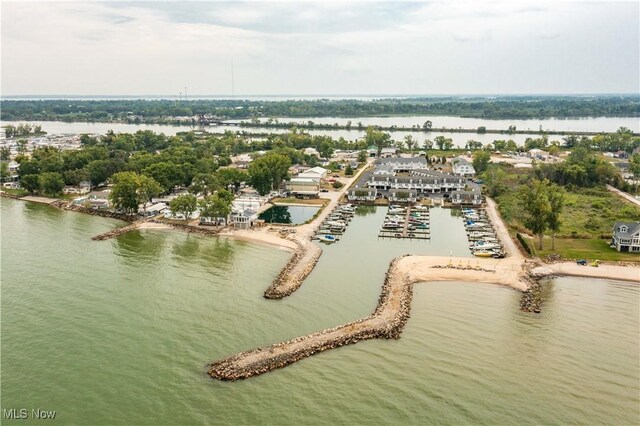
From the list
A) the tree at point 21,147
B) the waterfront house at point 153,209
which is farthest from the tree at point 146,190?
A: the tree at point 21,147

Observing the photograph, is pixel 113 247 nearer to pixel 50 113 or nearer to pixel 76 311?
pixel 76 311

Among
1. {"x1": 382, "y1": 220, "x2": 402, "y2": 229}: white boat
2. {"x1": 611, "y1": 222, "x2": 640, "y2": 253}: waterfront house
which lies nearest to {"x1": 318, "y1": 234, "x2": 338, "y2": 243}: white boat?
{"x1": 382, "y1": 220, "x2": 402, "y2": 229}: white boat

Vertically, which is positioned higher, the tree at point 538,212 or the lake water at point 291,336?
the tree at point 538,212

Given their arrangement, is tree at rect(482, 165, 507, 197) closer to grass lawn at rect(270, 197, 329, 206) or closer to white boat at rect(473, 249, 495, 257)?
grass lawn at rect(270, 197, 329, 206)

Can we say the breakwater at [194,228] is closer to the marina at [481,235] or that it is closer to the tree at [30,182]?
the marina at [481,235]

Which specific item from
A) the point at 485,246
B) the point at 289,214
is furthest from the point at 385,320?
the point at 289,214

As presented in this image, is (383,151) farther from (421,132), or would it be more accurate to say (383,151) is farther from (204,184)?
(421,132)

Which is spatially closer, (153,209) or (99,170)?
(153,209)

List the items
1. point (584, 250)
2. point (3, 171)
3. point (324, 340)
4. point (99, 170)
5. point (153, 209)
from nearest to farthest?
point (324, 340) → point (584, 250) → point (153, 209) → point (99, 170) → point (3, 171)
